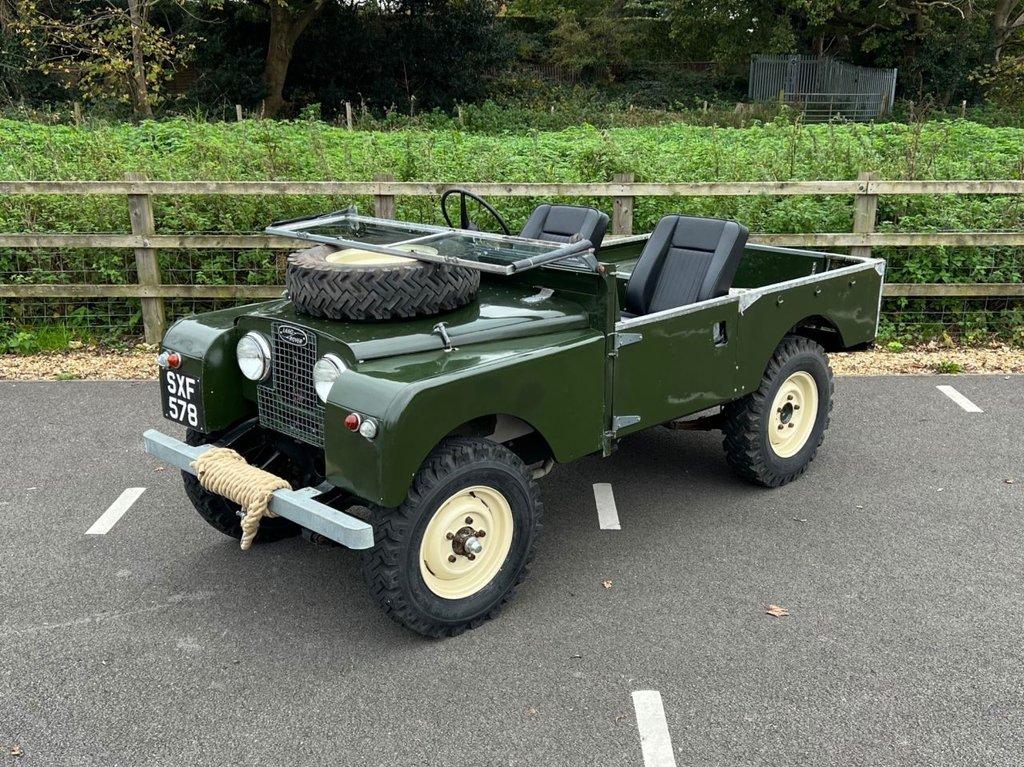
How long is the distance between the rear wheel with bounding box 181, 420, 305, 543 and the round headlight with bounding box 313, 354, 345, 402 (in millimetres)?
601

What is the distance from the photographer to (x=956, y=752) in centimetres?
292

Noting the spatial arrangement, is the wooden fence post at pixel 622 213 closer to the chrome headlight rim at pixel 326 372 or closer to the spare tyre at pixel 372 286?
the spare tyre at pixel 372 286

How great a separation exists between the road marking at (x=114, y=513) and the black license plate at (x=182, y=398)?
85 cm

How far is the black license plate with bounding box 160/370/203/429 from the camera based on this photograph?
12.7 feet

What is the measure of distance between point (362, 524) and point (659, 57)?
34.7 metres

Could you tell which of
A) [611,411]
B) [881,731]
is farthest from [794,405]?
[881,731]

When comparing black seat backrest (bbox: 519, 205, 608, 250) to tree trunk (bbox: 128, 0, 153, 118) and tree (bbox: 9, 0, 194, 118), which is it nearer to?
tree (bbox: 9, 0, 194, 118)

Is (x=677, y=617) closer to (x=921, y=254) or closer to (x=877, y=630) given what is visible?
(x=877, y=630)

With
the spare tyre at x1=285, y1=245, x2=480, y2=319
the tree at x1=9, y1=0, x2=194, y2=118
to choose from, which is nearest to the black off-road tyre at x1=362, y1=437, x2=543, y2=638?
the spare tyre at x1=285, y1=245, x2=480, y2=319

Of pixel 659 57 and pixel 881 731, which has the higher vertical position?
pixel 659 57

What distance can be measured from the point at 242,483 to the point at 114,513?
1561 millimetres

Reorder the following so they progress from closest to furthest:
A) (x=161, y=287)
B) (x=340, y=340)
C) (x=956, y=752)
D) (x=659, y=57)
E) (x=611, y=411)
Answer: (x=956, y=752)
(x=340, y=340)
(x=611, y=411)
(x=161, y=287)
(x=659, y=57)

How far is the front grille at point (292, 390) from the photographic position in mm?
3598

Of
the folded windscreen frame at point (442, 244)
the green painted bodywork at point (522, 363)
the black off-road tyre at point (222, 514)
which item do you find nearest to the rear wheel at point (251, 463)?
the black off-road tyre at point (222, 514)
